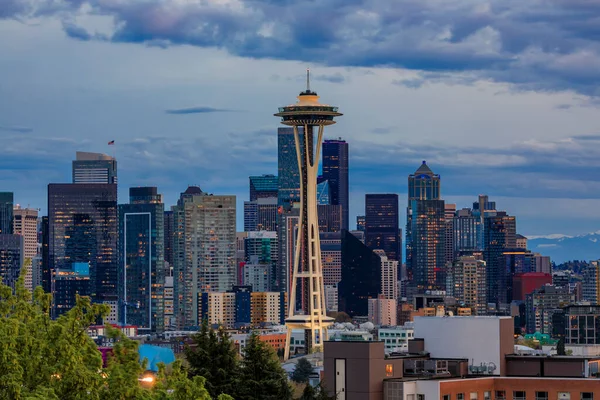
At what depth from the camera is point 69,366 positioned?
38.8m

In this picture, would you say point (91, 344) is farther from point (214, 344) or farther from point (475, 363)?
point (475, 363)

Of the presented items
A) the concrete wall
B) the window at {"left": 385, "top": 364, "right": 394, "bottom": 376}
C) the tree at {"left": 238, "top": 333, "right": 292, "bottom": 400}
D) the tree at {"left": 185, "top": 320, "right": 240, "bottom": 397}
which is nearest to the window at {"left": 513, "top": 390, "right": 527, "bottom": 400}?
the concrete wall

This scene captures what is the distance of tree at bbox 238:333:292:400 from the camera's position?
194 feet

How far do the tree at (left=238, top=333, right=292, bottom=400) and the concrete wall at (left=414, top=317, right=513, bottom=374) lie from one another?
21.6m

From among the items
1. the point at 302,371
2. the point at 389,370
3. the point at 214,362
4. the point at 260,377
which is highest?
the point at 214,362

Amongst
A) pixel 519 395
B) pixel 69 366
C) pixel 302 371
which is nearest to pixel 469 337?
pixel 519 395

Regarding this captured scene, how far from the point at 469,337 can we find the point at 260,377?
23.0 metres

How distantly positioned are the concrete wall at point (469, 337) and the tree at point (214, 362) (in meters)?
21.9

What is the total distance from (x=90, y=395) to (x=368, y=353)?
123 feet

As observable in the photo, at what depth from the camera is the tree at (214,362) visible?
194 ft

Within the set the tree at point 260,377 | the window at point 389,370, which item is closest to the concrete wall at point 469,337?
the window at point 389,370

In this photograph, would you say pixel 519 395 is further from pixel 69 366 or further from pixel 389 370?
pixel 69 366

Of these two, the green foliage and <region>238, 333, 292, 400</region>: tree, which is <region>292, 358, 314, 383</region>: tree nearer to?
<region>238, 333, 292, 400</region>: tree

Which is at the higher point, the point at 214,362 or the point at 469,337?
the point at 469,337
